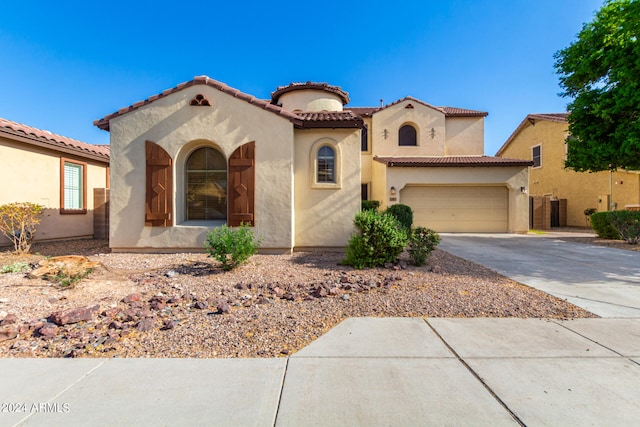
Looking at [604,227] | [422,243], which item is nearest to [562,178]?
[604,227]

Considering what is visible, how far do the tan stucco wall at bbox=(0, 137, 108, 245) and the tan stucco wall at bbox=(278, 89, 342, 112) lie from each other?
9.13 metres

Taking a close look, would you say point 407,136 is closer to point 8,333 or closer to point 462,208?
point 462,208

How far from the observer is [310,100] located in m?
14.4

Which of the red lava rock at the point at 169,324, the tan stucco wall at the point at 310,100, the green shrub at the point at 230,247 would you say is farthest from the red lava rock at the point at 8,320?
the tan stucco wall at the point at 310,100

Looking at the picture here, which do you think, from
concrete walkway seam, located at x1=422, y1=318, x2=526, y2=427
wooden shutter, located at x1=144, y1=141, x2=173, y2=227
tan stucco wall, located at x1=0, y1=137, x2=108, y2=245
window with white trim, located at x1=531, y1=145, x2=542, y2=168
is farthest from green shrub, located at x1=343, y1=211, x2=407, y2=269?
Result: window with white trim, located at x1=531, y1=145, x2=542, y2=168

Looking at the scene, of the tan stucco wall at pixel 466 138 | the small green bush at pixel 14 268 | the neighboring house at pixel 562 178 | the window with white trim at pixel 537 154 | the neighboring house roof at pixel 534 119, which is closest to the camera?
the small green bush at pixel 14 268

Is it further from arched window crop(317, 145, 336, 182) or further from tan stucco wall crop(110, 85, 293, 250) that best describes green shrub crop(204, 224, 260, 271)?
arched window crop(317, 145, 336, 182)

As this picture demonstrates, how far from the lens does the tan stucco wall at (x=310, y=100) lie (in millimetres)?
14383

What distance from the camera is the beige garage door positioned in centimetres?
1514

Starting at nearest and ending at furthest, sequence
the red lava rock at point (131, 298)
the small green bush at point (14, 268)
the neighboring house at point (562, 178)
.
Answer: the red lava rock at point (131, 298) → the small green bush at point (14, 268) → the neighboring house at point (562, 178)

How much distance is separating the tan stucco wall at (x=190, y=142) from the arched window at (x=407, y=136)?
1216 cm

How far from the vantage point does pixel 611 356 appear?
3.05 meters

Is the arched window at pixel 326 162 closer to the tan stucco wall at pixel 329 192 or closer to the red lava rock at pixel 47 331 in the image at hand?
the tan stucco wall at pixel 329 192

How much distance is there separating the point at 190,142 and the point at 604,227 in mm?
16540
